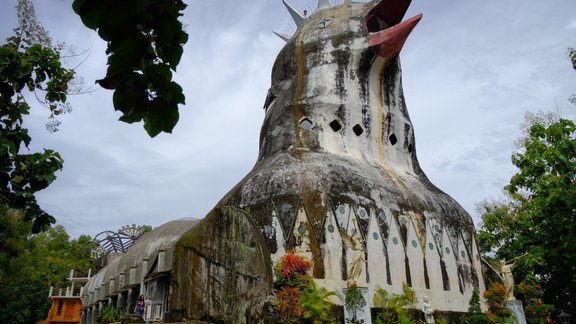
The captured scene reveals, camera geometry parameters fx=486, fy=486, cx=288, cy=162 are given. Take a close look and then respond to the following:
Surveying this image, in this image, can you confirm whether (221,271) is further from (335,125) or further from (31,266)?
(31,266)

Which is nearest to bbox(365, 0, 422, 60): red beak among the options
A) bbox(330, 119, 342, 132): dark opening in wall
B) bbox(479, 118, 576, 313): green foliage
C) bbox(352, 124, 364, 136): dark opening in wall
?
bbox(352, 124, 364, 136): dark opening in wall

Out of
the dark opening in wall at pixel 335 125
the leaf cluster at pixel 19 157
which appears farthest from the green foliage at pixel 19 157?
the dark opening in wall at pixel 335 125

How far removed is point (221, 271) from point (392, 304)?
3568mm

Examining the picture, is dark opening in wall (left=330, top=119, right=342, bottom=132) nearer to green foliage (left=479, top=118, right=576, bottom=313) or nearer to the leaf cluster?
green foliage (left=479, top=118, right=576, bottom=313)

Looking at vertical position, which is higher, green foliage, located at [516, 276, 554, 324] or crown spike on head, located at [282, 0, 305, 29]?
crown spike on head, located at [282, 0, 305, 29]

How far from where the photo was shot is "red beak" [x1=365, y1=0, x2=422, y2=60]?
13320 millimetres

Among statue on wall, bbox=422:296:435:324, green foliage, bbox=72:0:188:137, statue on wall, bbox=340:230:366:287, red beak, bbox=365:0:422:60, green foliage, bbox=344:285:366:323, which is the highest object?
red beak, bbox=365:0:422:60

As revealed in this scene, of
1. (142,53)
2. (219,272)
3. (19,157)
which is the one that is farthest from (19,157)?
(219,272)

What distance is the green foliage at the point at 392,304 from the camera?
9703 millimetres

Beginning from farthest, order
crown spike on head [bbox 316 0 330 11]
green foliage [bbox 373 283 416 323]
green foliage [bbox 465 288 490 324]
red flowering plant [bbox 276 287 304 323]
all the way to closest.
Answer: crown spike on head [bbox 316 0 330 11] < green foliage [bbox 465 288 490 324] < green foliage [bbox 373 283 416 323] < red flowering plant [bbox 276 287 304 323]

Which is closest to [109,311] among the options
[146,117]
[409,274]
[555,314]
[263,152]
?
[263,152]

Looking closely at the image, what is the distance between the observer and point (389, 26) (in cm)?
1470

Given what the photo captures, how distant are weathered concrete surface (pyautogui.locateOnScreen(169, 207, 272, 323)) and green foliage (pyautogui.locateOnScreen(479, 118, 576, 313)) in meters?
8.64

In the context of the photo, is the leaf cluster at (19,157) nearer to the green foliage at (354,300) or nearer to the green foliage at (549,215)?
the green foliage at (354,300)
